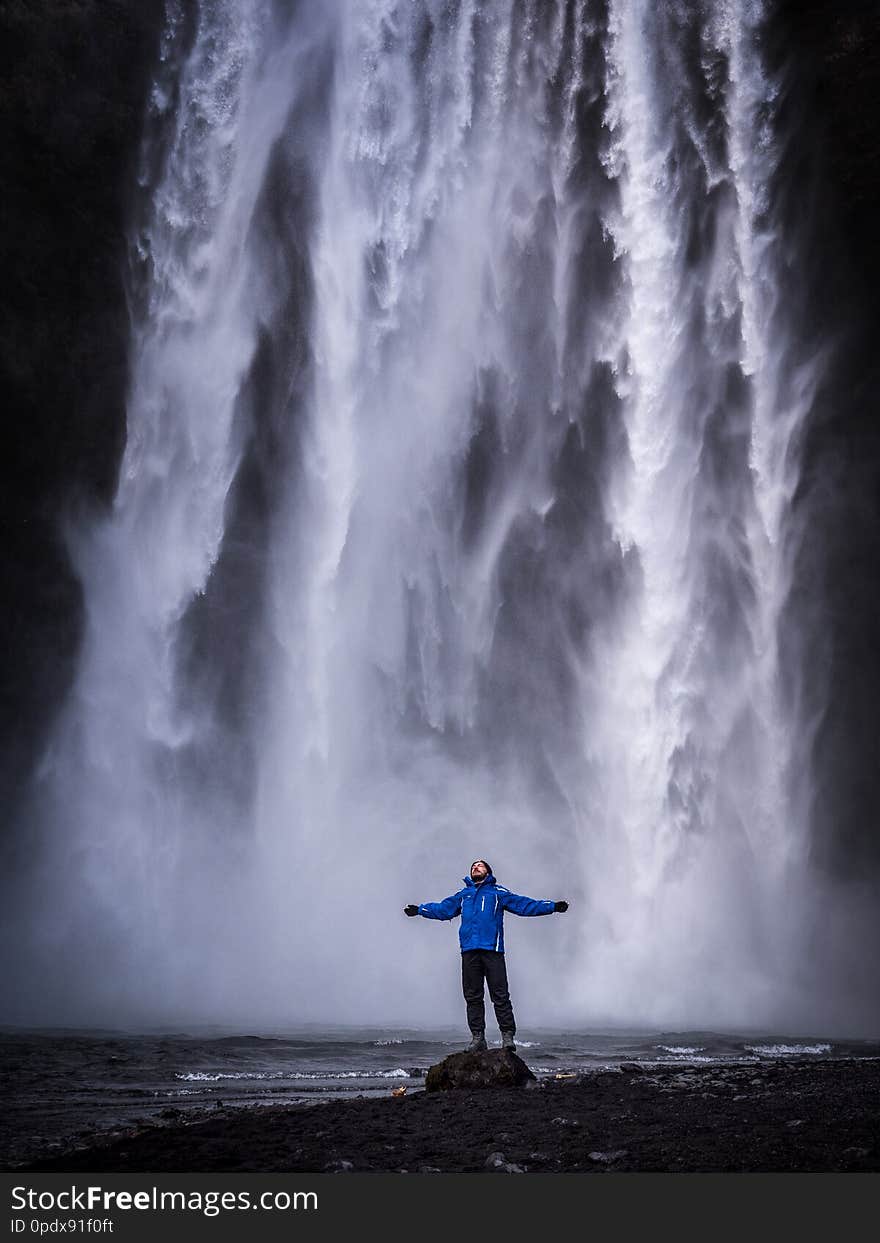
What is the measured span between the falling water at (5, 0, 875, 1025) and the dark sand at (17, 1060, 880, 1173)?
15.4m

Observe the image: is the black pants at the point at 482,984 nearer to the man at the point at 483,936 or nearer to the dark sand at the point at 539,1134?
the man at the point at 483,936

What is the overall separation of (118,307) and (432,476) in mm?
8424

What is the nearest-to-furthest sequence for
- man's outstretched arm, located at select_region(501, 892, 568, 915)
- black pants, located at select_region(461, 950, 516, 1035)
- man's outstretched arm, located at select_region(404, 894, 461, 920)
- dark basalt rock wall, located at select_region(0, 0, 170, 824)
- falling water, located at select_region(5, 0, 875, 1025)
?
man's outstretched arm, located at select_region(501, 892, 568, 915), black pants, located at select_region(461, 950, 516, 1035), man's outstretched arm, located at select_region(404, 894, 461, 920), falling water, located at select_region(5, 0, 875, 1025), dark basalt rock wall, located at select_region(0, 0, 170, 824)

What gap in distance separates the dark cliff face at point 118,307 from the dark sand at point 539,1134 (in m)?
18.4

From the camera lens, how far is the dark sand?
516cm

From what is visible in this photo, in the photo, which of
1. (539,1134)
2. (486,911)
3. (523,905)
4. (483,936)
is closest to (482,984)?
(483,936)

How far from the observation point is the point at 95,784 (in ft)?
83.3

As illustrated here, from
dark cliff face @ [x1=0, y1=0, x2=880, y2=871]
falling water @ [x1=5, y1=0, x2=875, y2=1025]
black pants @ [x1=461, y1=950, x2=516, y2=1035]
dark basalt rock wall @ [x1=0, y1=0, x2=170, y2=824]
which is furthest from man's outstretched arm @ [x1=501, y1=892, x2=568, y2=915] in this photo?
dark basalt rock wall @ [x1=0, y1=0, x2=170, y2=824]

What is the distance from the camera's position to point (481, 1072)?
816 centimetres

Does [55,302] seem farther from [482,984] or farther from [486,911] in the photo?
[482,984]

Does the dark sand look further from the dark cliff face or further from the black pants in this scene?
the dark cliff face
